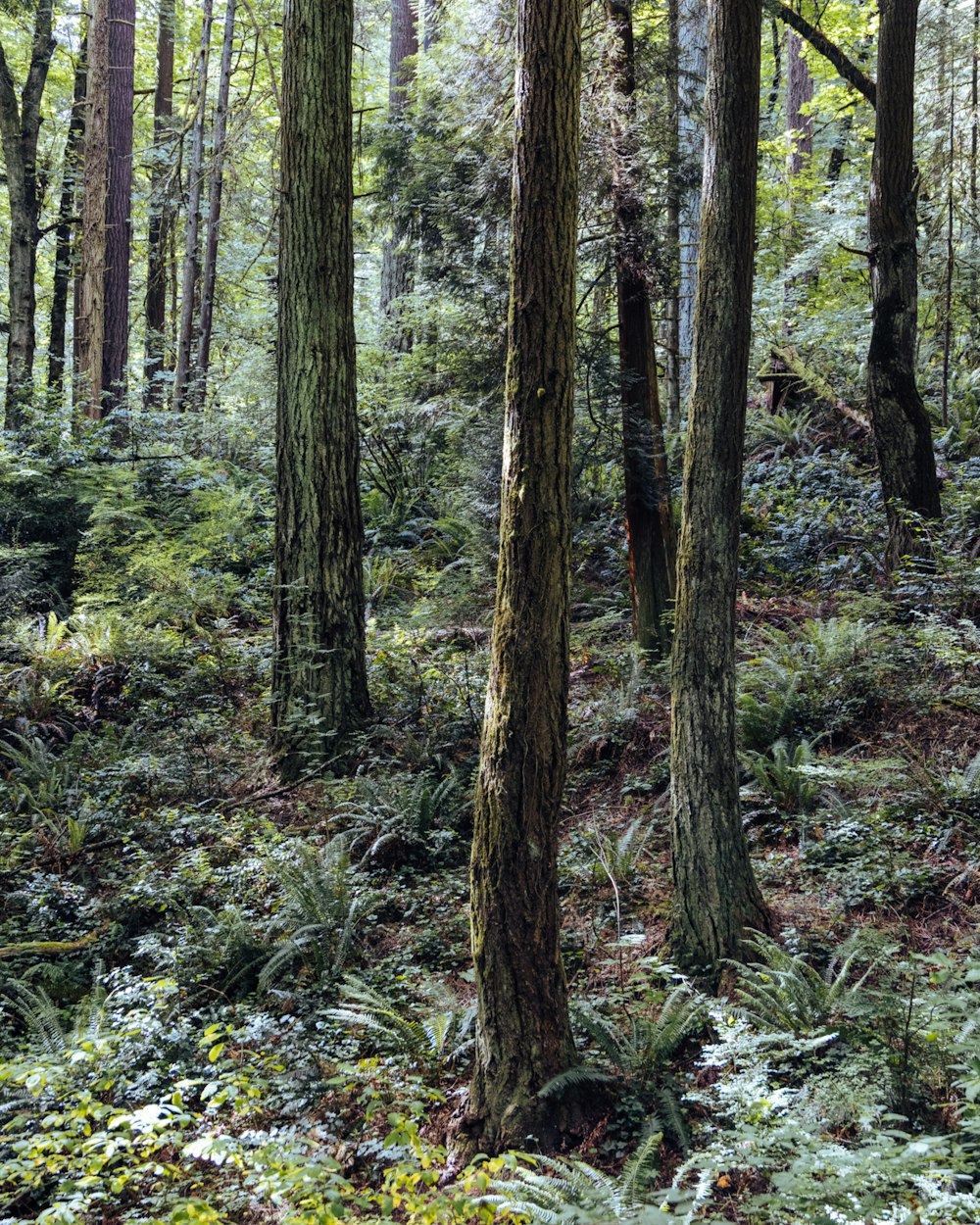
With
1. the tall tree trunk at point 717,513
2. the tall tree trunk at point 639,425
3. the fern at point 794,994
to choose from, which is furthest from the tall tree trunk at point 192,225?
the fern at point 794,994

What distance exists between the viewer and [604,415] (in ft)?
25.5

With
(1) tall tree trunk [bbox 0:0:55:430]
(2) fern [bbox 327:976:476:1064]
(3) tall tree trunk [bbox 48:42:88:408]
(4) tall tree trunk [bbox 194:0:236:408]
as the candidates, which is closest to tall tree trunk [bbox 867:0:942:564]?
(2) fern [bbox 327:976:476:1064]

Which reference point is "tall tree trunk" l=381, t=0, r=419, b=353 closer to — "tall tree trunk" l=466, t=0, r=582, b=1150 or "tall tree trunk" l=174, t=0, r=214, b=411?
"tall tree trunk" l=174, t=0, r=214, b=411

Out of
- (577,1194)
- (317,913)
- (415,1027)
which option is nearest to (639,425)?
(317,913)

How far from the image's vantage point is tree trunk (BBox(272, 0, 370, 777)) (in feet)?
22.2

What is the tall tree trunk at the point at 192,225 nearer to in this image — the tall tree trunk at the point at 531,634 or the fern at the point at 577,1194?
the tall tree trunk at the point at 531,634

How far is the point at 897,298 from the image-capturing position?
785 cm

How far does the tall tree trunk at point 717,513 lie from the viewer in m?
4.34

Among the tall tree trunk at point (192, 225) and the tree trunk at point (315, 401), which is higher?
the tall tree trunk at point (192, 225)

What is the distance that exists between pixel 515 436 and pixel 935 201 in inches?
312

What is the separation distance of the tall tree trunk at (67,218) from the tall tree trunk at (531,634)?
49.9 feet

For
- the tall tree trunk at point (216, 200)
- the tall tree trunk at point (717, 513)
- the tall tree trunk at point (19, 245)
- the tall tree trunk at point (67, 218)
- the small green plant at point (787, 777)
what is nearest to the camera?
the tall tree trunk at point (717, 513)

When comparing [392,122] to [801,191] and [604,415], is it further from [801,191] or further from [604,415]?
[801,191]

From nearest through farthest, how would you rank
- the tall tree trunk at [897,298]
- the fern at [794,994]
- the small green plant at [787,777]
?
the fern at [794,994], the small green plant at [787,777], the tall tree trunk at [897,298]
